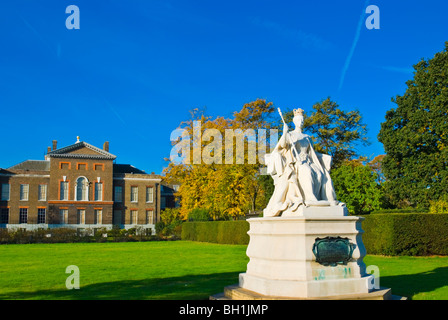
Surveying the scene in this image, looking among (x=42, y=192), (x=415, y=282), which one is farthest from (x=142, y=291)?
(x=42, y=192)

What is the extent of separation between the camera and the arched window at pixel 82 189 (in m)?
57.3

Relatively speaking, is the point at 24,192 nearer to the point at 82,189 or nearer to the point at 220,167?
the point at 82,189

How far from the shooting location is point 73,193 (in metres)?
56.8

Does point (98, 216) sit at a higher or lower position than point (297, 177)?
lower

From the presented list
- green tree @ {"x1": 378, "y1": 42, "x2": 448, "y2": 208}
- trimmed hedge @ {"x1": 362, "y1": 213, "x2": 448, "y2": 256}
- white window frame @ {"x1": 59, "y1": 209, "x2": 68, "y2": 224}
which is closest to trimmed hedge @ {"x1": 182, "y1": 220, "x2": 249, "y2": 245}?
green tree @ {"x1": 378, "y1": 42, "x2": 448, "y2": 208}

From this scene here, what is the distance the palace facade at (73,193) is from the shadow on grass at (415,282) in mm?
48225

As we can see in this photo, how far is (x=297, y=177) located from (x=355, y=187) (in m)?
28.6

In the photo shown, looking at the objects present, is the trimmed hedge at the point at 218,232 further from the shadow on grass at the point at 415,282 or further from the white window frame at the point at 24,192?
the white window frame at the point at 24,192

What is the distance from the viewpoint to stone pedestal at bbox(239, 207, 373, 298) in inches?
→ 296

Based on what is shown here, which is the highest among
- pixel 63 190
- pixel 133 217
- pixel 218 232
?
pixel 63 190

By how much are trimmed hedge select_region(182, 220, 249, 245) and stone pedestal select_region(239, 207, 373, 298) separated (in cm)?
2230

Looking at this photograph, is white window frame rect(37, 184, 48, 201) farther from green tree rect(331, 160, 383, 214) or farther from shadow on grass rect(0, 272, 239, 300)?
shadow on grass rect(0, 272, 239, 300)

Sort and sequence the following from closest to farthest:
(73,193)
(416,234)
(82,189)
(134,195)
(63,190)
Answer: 1. (416,234)
2. (63,190)
3. (73,193)
4. (82,189)
5. (134,195)
